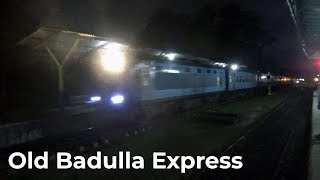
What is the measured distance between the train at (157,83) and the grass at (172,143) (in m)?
1.88

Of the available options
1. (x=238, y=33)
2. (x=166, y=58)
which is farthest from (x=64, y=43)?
(x=238, y=33)

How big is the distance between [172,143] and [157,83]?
9.01 meters

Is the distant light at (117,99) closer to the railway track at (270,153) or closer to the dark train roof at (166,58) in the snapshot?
the dark train roof at (166,58)

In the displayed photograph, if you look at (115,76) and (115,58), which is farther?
(115,76)

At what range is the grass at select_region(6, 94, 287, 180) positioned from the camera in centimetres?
1039

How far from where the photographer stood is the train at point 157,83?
2178cm

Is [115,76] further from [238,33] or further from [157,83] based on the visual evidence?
[238,33]

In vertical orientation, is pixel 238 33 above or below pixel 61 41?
above

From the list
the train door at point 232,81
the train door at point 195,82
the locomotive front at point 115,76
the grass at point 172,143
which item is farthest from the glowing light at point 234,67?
the locomotive front at point 115,76

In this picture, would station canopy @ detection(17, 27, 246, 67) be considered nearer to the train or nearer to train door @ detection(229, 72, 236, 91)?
the train

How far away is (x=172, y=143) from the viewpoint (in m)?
15.1

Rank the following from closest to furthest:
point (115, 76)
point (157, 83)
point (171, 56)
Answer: point (115, 76), point (157, 83), point (171, 56)

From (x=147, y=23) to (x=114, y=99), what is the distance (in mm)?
41485

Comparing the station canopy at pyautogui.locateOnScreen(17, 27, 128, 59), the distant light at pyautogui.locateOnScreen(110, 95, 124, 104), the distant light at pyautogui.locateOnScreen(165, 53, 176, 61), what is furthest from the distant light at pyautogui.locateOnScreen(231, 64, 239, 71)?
the station canopy at pyautogui.locateOnScreen(17, 27, 128, 59)
